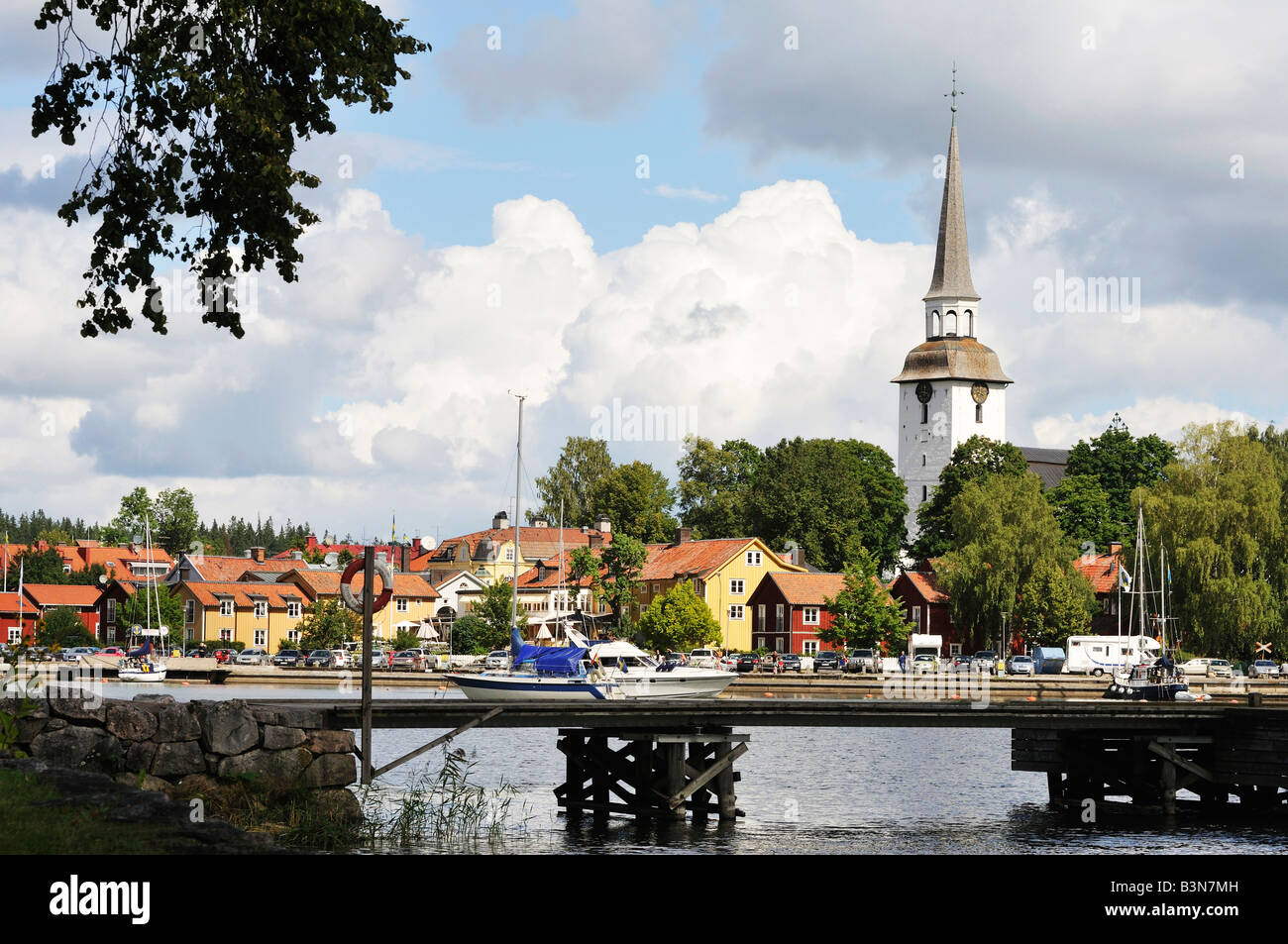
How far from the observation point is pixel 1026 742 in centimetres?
3756

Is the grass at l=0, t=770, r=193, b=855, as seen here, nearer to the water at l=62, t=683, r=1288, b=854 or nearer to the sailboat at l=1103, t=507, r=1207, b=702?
the water at l=62, t=683, r=1288, b=854

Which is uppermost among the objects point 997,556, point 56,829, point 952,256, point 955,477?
point 952,256

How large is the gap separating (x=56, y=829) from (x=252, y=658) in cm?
10641

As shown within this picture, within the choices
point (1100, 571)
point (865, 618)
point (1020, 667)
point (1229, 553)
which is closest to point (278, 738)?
point (1229, 553)

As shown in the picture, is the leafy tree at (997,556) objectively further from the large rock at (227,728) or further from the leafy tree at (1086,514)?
the large rock at (227,728)

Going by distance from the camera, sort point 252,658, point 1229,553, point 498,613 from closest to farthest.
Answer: point 1229,553 → point 498,613 → point 252,658

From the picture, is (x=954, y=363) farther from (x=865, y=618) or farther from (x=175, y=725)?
(x=175, y=725)

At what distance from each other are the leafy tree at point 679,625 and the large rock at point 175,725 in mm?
84563

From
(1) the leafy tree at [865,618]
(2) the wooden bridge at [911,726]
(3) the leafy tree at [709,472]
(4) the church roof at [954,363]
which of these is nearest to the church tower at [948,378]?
(4) the church roof at [954,363]

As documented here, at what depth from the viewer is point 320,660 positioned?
112875 mm

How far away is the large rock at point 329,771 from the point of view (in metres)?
26.8
